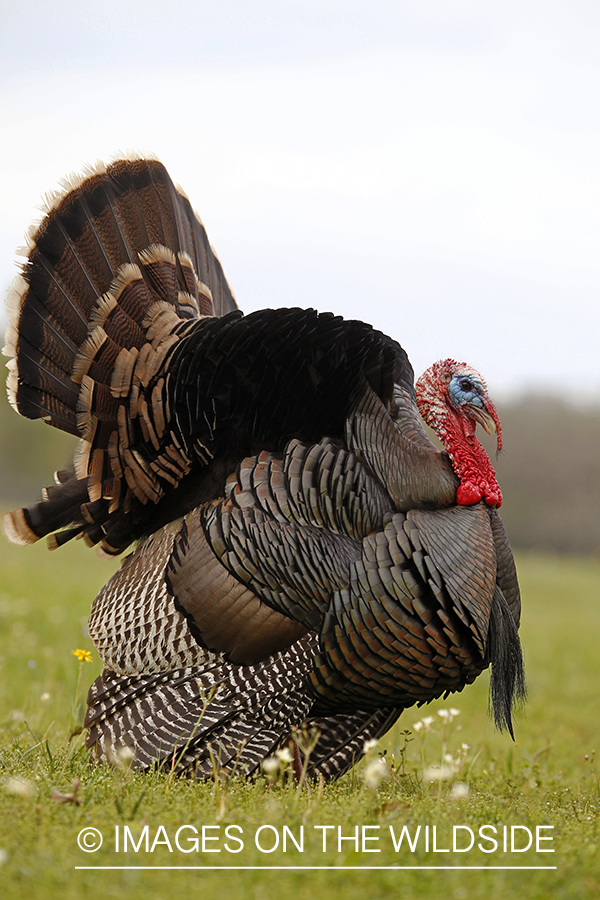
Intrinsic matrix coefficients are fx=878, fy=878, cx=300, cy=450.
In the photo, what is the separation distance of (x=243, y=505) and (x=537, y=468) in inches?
1659

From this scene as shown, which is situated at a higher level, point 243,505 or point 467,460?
→ point 243,505

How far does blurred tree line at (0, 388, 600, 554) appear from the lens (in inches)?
1654

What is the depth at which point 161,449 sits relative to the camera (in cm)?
461

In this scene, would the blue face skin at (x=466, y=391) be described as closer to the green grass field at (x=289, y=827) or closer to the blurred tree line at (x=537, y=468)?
the green grass field at (x=289, y=827)

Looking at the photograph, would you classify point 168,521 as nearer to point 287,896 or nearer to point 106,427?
point 106,427

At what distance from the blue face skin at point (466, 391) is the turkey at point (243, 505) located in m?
0.01

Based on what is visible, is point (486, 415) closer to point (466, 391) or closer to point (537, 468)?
point (466, 391)

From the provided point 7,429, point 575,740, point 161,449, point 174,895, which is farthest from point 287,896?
point 7,429

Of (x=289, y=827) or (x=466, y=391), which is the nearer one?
(x=289, y=827)

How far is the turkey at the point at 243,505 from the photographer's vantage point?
4098 millimetres
